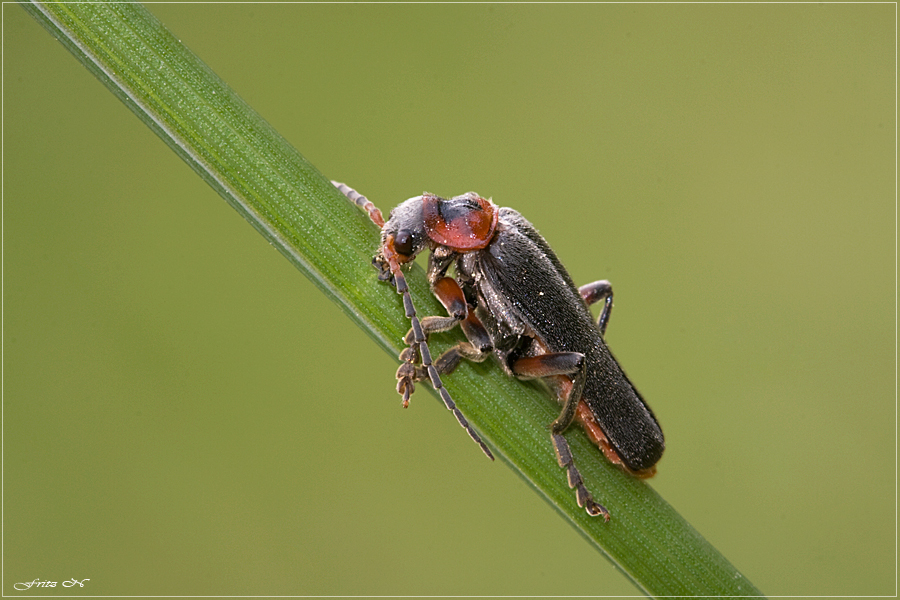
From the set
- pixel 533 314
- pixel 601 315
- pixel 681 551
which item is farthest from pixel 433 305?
pixel 681 551

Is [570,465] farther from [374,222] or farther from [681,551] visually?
[374,222]

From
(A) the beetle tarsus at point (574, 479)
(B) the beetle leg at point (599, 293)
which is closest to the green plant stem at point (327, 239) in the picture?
(A) the beetle tarsus at point (574, 479)

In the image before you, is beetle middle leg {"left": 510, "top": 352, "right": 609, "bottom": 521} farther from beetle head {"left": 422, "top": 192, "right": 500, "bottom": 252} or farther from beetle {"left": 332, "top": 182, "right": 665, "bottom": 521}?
Result: beetle head {"left": 422, "top": 192, "right": 500, "bottom": 252}

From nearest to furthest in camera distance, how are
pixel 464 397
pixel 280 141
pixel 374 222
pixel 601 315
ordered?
pixel 280 141
pixel 464 397
pixel 374 222
pixel 601 315

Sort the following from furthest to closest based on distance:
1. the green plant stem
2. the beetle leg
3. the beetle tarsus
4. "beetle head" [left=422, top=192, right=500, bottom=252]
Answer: the beetle leg, "beetle head" [left=422, top=192, right=500, bottom=252], the beetle tarsus, the green plant stem

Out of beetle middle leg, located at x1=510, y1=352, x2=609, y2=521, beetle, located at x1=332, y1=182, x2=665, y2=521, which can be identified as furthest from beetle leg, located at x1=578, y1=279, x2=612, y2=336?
beetle middle leg, located at x1=510, y1=352, x2=609, y2=521
